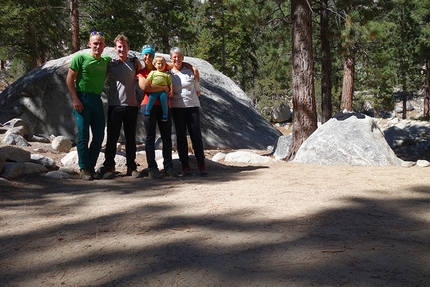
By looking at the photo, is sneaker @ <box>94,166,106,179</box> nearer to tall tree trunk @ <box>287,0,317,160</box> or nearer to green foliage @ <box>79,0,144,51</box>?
tall tree trunk @ <box>287,0,317,160</box>

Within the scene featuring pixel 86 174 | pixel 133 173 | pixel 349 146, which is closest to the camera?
pixel 86 174

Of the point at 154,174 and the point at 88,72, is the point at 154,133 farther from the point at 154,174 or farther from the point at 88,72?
the point at 88,72

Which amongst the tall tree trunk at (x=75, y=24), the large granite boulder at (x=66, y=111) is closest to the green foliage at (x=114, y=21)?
the tall tree trunk at (x=75, y=24)

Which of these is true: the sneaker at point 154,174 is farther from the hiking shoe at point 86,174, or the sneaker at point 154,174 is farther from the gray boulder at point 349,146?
the gray boulder at point 349,146

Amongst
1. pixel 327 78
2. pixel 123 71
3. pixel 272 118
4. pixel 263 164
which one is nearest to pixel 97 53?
pixel 123 71

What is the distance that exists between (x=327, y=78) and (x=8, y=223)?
9.98 metres

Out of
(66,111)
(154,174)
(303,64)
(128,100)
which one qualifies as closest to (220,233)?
(154,174)

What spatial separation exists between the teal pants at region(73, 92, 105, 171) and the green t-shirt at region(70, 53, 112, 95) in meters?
0.09

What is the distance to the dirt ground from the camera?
6.48 feet

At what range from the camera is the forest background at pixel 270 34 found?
8.21 meters

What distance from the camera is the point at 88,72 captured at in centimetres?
482

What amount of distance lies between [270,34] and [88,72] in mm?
7721


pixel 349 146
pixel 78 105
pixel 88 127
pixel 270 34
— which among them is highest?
pixel 270 34

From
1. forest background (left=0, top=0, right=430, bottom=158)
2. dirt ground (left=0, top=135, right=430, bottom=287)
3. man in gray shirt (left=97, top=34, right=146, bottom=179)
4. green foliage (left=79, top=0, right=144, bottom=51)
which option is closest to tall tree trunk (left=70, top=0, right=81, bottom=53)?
forest background (left=0, top=0, right=430, bottom=158)
